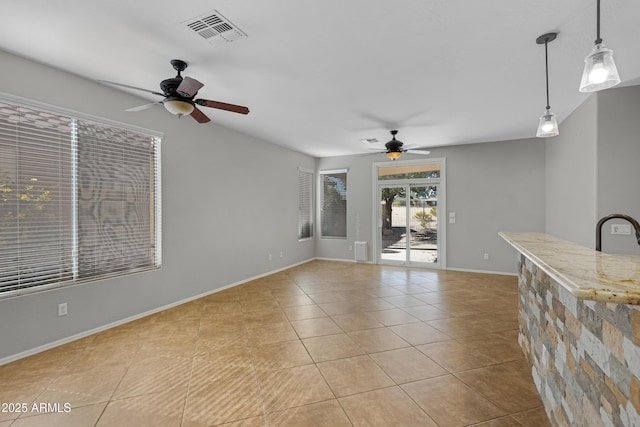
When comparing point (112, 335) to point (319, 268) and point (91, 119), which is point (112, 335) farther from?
point (319, 268)

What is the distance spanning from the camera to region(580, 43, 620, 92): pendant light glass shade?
5.19ft

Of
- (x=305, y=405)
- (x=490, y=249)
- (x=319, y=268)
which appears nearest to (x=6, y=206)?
(x=305, y=405)

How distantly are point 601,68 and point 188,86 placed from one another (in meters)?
2.86

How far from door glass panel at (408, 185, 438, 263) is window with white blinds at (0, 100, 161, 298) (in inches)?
207

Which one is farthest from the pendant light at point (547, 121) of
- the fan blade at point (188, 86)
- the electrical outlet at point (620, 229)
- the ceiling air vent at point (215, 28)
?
the fan blade at point (188, 86)

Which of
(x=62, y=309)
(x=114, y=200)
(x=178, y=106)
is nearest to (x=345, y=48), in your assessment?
(x=178, y=106)

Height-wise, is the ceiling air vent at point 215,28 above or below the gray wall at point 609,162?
above

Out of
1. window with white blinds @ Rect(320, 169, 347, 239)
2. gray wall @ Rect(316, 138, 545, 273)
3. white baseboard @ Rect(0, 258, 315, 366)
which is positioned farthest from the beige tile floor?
window with white blinds @ Rect(320, 169, 347, 239)

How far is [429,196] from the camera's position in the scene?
262 inches

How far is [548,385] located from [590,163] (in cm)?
316

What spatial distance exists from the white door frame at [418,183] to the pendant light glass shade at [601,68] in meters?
4.96

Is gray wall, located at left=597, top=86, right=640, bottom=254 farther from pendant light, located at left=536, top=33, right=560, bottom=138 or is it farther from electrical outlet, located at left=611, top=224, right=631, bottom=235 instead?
pendant light, located at left=536, top=33, right=560, bottom=138

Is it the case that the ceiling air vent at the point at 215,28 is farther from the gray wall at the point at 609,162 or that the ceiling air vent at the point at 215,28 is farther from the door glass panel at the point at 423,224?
the door glass panel at the point at 423,224

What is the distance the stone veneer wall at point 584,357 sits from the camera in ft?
3.24
